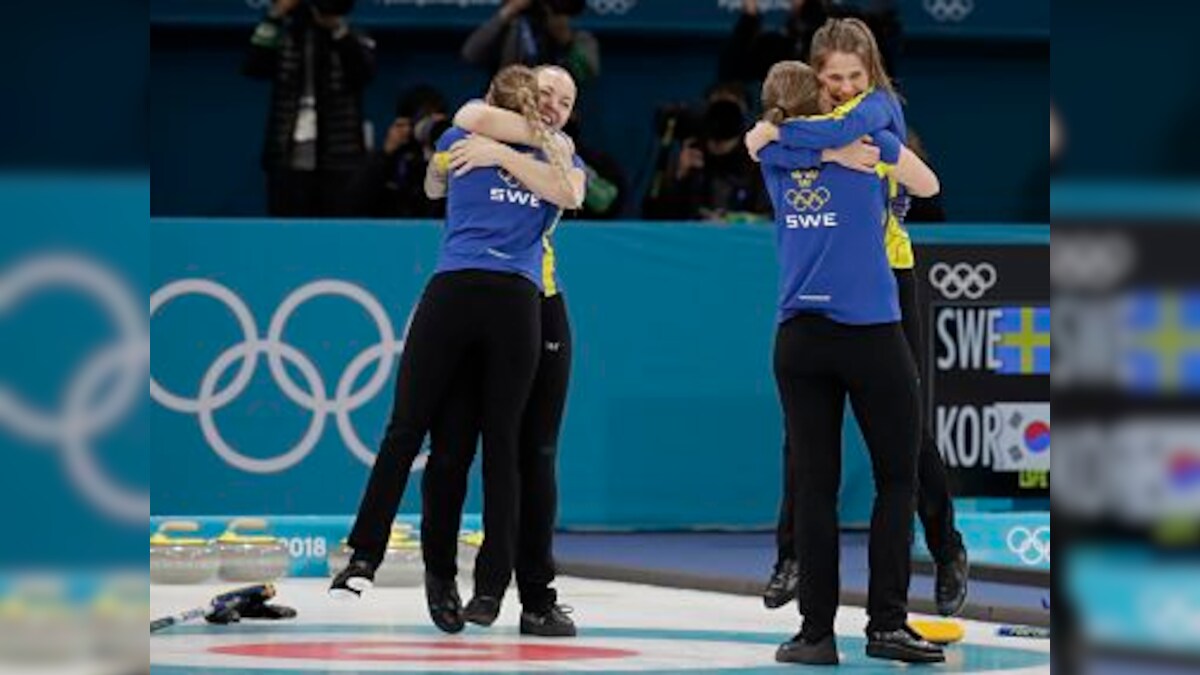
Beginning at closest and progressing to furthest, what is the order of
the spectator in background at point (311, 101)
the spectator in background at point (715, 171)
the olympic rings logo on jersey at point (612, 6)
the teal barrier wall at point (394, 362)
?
1. the teal barrier wall at point (394, 362)
2. the spectator in background at point (311, 101)
3. the spectator in background at point (715, 171)
4. the olympic rings logo on jersey at point (612, 6)

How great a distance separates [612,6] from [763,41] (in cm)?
194

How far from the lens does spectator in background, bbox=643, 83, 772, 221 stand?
12.2m

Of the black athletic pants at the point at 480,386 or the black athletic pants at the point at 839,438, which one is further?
the black athletic pants at the point at 480,386

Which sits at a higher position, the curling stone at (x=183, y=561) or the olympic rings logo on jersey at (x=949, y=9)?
the olympic rings logo on jersey at (x=949, y=9)

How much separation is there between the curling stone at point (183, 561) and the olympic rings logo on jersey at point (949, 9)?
21.4 ft

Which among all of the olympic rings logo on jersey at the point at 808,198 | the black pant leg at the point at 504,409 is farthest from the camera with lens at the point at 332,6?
the olympic rings logo on jersey at the point at 808,198

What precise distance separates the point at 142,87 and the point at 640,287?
9913mm

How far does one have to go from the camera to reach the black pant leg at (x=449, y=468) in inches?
283

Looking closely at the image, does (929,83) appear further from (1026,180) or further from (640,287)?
(640,287)

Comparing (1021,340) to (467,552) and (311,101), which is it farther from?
(311,101)

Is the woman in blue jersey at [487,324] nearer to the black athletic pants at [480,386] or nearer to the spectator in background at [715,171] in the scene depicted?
the black athletic pants at [480,386]

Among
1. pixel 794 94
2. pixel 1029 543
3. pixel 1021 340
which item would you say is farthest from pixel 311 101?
pixel 794 94

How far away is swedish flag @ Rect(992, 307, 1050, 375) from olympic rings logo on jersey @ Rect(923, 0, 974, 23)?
13.5 feet

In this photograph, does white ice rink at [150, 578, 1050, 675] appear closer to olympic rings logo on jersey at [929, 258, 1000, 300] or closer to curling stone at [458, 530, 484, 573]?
curling stone at [458, 530, 484, 573]
